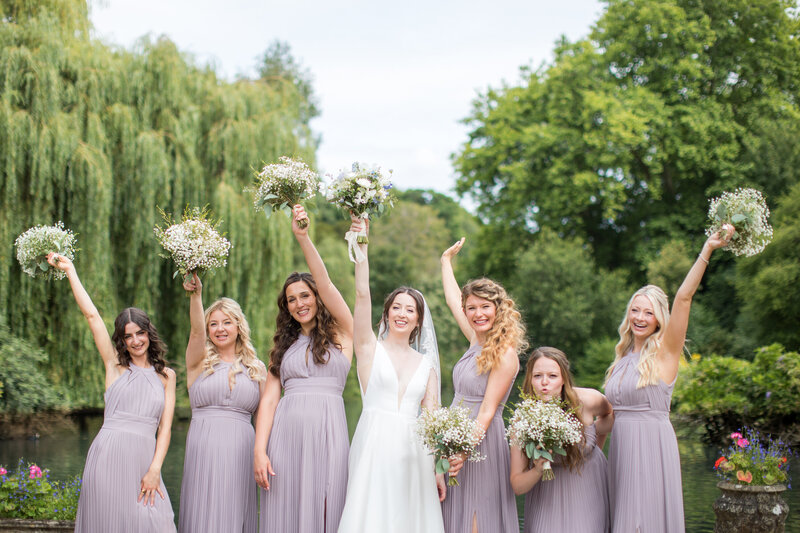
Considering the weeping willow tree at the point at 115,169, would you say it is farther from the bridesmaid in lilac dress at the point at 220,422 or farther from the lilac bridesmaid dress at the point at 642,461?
the lilac bridesmaid dress at the point at 642,461

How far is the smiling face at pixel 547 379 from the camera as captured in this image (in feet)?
16.2

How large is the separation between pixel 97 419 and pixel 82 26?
28.6 feet

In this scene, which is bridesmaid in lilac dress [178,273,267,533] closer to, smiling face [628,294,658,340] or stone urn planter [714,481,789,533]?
smiling face [628,294,658,340]

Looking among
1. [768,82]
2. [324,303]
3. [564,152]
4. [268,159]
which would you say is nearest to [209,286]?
[268,159]

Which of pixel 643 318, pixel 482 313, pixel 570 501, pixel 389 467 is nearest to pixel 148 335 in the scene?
pixel 389 467

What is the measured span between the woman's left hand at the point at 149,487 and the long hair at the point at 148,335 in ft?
2.37

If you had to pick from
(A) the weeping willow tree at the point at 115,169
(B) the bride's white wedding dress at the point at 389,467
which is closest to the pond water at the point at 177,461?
(A) the weeping willow tree at the point at 115,169

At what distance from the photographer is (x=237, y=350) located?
5801 mm

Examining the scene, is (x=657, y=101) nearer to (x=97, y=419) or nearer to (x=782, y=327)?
(x=782, y=327)

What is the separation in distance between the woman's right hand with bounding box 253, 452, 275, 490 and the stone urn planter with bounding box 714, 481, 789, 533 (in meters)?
4.57

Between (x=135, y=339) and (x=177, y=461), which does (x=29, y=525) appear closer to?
(x=135, y=339)

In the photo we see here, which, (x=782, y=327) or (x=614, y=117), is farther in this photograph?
(x=614, y=117)

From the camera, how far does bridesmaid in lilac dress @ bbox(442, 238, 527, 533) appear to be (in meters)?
4.95

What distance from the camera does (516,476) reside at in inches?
193
